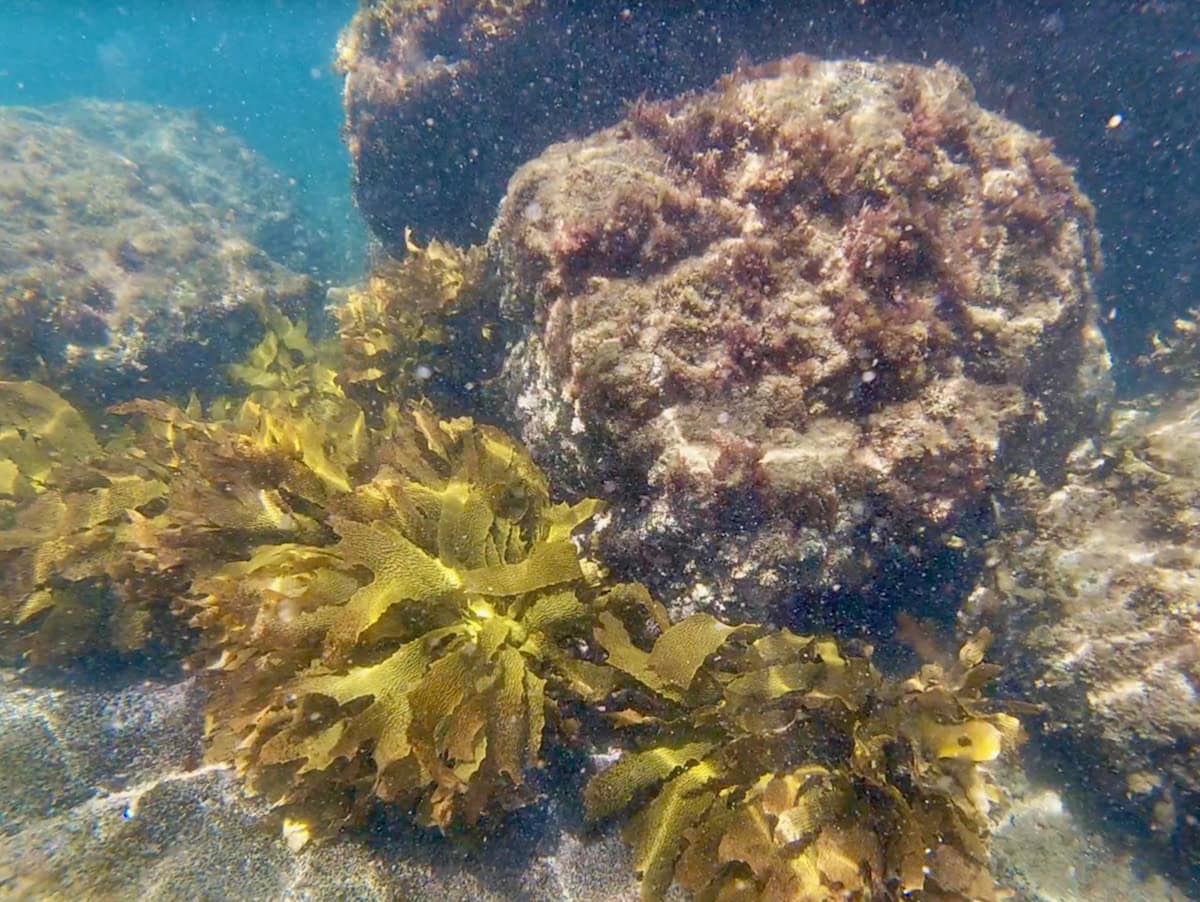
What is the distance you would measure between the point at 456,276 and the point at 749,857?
403 cm

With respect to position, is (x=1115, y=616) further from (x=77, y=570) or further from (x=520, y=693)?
(x=77, y=570)

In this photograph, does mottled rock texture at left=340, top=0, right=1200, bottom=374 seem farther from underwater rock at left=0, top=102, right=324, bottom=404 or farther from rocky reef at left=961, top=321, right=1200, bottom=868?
rocky reef at left=961, top=321, right=1200, bottom=868

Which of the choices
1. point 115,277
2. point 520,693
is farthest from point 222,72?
point 520,693

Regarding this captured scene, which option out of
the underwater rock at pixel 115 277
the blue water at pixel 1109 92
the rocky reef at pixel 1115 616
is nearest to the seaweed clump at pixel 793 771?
A: the rocky reef at pixel 1115 616

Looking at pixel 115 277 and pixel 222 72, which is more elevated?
pixel 222 72

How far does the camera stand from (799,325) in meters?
2.88

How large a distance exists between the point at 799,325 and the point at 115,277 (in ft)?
26.3

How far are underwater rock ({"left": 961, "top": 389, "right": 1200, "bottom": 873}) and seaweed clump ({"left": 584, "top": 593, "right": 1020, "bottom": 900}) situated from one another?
3.23ft

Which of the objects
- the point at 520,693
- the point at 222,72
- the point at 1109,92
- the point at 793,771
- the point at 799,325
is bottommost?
the point at 793,771

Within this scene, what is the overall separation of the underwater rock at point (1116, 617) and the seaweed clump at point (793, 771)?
98 cm

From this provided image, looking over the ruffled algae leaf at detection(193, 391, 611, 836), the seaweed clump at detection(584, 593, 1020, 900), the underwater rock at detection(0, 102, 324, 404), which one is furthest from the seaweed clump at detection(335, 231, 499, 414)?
the underwater rock at detection(0, 102, 324, 404)

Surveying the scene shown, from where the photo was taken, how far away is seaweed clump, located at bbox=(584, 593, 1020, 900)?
2.08 meters

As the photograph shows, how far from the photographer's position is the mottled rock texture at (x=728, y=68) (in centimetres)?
572

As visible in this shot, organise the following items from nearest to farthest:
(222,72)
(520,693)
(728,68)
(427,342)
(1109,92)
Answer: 1. (520,693)
2. (427,342)
3. (728,68)
4. (1109,92)
5. (222,72)
